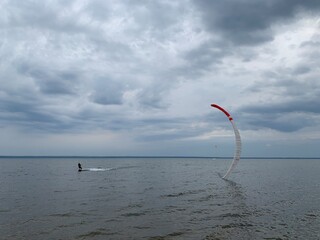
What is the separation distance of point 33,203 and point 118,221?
1199 centimetres

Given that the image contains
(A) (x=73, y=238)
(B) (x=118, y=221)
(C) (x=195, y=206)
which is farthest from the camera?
(C) (x=195, y=206)

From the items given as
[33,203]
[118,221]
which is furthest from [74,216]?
[33,203]

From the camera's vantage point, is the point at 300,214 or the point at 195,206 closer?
the point at 300,214

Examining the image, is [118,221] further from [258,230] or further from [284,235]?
[284,235]

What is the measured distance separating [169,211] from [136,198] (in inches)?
299

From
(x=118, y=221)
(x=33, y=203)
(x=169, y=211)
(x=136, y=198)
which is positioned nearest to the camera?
(x=118, y=221)

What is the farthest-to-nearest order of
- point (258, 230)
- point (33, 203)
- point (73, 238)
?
point (33, 203) → point (258, 230) → point (73, 238)

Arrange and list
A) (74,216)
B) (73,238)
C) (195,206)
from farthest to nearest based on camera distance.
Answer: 1. (195,206)
2. (74,216)
3. (73,238)

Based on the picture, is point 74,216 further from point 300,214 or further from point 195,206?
point 300,214

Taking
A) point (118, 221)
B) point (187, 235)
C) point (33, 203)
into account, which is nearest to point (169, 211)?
point (118, 221)

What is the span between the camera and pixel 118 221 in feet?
69.2

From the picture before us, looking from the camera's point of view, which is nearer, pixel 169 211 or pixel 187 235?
pixel 187 235

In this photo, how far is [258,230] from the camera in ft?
60.7

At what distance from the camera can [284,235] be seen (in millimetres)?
17453
